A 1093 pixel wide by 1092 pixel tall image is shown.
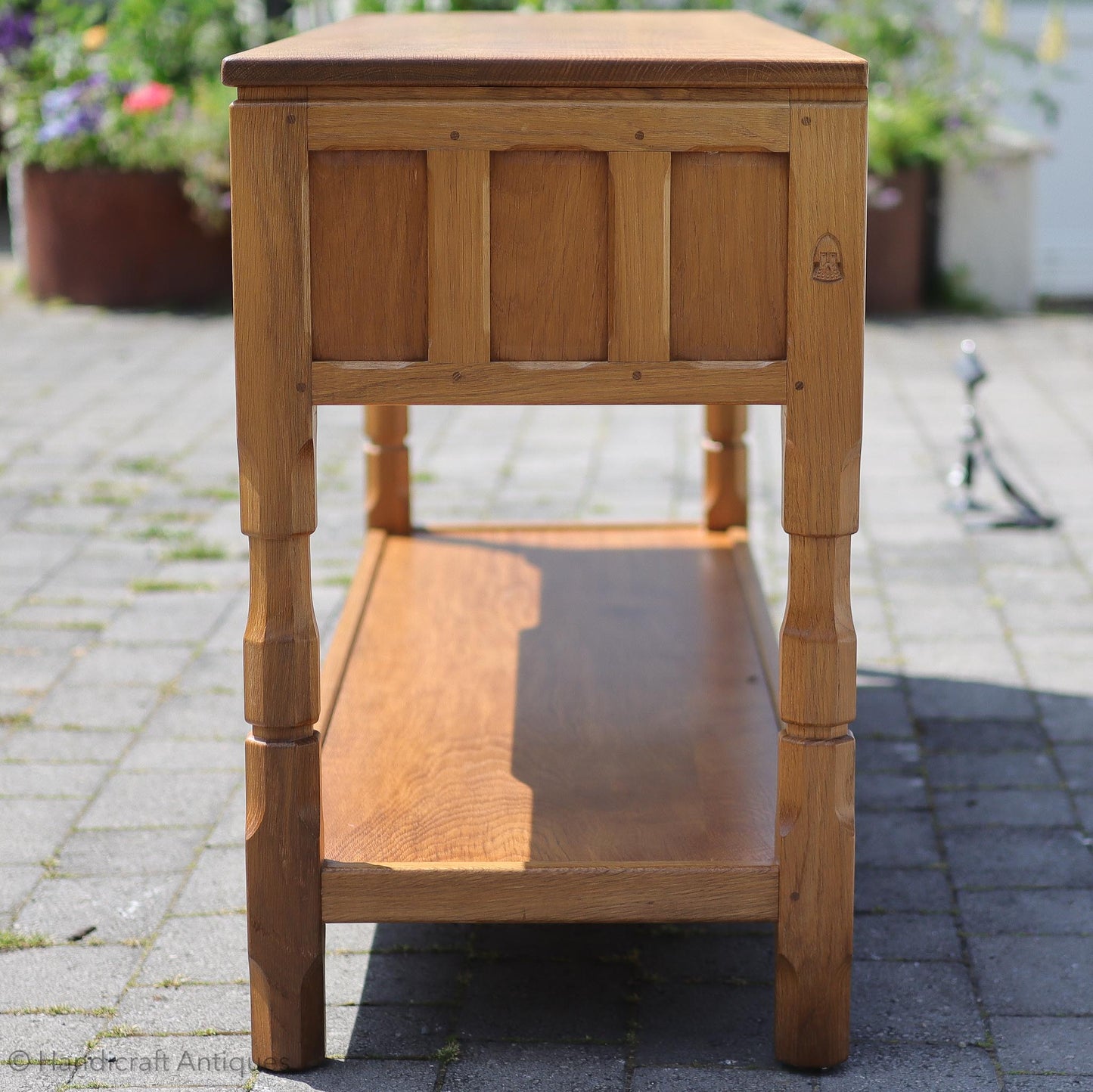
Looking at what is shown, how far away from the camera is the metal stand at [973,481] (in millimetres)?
4953

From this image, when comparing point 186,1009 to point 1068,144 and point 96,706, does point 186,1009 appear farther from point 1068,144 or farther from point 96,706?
point 1068,144

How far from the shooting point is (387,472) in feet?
13.2

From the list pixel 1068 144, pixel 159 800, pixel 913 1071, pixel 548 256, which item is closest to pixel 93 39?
pixel 1068 144

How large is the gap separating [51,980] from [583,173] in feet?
4.85

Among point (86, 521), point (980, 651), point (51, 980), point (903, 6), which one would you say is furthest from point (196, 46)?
point (51, 980)

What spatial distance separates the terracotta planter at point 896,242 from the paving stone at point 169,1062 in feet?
23.5

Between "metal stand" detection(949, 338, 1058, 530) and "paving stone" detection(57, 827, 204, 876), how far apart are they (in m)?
2.89

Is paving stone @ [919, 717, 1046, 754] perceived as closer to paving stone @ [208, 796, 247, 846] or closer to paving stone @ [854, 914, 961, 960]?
paving stone @ [854, 914, 961, 960]

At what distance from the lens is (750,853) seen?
2311 mm

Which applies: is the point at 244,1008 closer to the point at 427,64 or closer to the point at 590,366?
the point at 590,366

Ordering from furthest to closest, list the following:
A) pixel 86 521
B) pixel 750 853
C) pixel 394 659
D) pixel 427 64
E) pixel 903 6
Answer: pixel 903 6 < pixel 86 521 < pixel 394 659 < pixel 750 853 < pixel 427 64

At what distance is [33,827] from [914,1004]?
5.40ft

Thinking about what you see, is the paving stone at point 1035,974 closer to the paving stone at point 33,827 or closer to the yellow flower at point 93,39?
the paving stone at point 33,827

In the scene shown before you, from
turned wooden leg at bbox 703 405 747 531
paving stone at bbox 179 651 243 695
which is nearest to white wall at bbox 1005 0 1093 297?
turned wooden leg at bbox 703 405 747 531
